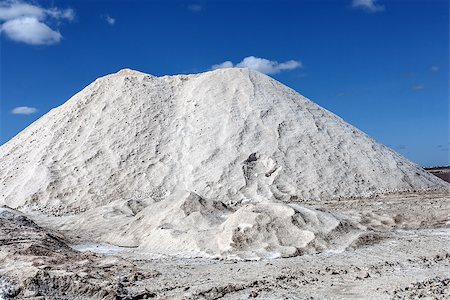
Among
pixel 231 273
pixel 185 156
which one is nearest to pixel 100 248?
pixel 231 273

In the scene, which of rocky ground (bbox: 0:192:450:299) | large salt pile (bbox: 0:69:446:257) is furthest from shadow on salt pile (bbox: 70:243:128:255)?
large salt pile (bbox: 0:69:446:257)

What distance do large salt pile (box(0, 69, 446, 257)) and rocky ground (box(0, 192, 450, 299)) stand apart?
2.80m

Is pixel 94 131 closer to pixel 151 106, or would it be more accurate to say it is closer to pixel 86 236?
pixel 151 106

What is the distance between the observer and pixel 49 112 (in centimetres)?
2417

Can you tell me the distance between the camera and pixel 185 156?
A: 1838cm

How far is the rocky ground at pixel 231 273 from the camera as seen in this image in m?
6.59

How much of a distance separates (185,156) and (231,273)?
10822 mm

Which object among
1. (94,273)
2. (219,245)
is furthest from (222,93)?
(94,273)

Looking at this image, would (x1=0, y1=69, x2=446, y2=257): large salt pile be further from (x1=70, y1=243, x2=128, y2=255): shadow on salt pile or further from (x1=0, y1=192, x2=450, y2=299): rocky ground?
(x1=0, y1=192, x2=450, y2=299): rocky ground

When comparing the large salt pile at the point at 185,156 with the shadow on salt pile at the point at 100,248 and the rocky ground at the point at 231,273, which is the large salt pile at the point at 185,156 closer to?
the shadow on salt pile at the point at 100,248

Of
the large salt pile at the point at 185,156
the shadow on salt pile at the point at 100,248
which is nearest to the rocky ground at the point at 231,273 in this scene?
the shadow on salt pile at the point at 100,248

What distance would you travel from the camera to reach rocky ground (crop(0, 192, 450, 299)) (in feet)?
21.6

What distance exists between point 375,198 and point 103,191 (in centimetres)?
851

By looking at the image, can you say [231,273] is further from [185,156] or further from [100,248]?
[185,156]
